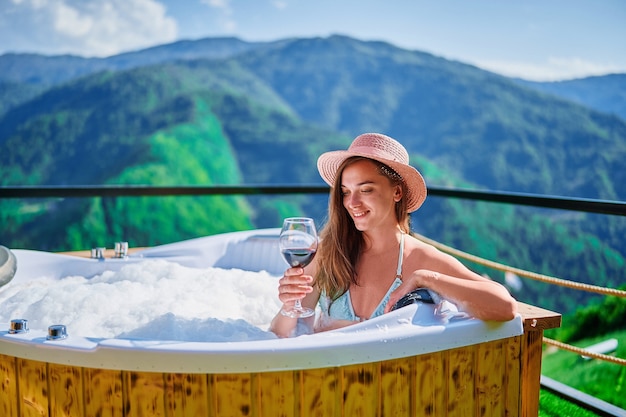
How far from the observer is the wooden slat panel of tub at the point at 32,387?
1483 mm

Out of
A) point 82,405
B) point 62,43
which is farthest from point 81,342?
point 62,43

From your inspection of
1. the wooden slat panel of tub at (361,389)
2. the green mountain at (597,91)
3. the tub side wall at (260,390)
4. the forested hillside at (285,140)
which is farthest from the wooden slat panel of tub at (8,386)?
the green mountain at (597,91)

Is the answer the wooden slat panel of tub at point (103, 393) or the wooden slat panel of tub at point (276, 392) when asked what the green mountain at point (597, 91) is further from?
the wooden slat panel of tub at point (103, 393)

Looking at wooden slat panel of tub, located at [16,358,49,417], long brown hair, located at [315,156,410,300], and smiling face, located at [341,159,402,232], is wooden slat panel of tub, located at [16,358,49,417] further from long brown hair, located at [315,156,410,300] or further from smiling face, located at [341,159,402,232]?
smiling face, located at [341,159,402,232]

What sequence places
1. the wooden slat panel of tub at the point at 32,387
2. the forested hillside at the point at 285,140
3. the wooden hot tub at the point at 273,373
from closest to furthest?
the wooden hot tub at the point at 273,373 → the wooden slat panel of tub at the point at 32,387 → the forested hillside at the point at 285,140

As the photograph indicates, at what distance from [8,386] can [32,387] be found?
10 centimetres

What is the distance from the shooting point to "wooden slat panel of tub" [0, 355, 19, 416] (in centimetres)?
154

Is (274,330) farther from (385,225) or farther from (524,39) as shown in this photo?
(524,39)

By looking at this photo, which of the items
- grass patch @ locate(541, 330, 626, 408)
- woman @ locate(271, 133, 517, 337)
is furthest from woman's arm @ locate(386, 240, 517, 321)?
grass patch @ locate(541, 330, 626, 408)

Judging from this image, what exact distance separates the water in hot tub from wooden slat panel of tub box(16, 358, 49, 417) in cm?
45

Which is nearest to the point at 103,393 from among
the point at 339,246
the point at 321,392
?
the point at 321,392

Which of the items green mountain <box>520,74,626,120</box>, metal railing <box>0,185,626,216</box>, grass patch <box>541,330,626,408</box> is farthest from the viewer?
green mountain <box>520,74,626,120</box>

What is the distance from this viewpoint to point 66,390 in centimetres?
145

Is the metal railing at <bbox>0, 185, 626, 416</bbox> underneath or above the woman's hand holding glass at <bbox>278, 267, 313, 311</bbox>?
above
